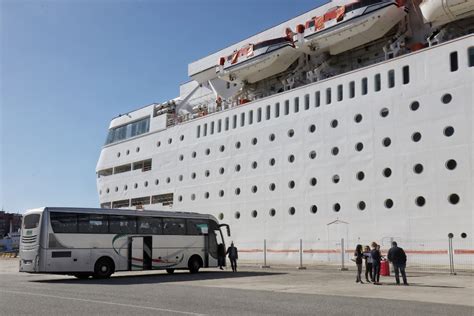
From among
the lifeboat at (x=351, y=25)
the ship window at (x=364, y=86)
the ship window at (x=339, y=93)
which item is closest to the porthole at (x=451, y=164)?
the ship window at (x=364, y=86)

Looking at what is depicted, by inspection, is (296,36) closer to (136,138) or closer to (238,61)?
(238,61)

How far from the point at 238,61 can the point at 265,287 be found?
1468cm

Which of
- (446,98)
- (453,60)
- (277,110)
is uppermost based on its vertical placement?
(453,60)

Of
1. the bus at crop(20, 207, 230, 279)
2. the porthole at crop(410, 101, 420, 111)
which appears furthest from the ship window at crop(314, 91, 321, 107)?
the bus at crop(20, 207, 230, 279)

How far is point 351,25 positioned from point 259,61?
16.9ft

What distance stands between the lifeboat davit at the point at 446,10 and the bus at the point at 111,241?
36.1ft

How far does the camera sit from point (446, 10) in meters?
18.5

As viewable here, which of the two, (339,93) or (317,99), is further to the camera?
(317,99)

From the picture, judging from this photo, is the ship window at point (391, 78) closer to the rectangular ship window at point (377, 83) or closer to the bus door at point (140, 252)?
the rectangular ship window at point (377, 83)

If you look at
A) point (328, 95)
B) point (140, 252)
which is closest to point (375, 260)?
point (140, 252)

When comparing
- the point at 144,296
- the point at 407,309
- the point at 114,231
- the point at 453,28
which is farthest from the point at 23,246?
the point at 453,28

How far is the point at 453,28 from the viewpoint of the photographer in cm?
2006

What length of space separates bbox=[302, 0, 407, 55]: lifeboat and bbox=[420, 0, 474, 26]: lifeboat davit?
1.72 meters

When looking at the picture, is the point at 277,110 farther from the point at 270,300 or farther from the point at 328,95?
the point at 270,300
